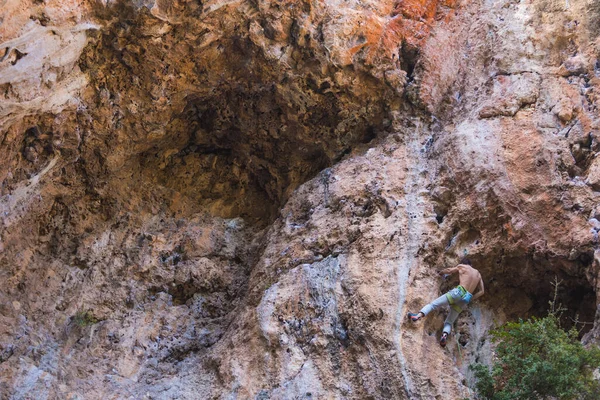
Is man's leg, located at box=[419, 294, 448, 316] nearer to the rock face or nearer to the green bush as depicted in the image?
the rock face

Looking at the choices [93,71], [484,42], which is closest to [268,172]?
[93,71]

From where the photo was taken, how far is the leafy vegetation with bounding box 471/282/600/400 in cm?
641

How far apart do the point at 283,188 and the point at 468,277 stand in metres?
3.50

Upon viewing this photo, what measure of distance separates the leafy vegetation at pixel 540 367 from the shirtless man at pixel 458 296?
53 cm

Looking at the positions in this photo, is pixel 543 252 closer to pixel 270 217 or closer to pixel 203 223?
pixel 270 217

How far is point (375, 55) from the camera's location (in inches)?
360

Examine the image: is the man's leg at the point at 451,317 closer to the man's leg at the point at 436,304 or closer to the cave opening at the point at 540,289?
the man's leg at the point at 436,304

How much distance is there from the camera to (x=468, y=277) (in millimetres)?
A: 7504

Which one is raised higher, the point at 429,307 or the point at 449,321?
the point at 429,307

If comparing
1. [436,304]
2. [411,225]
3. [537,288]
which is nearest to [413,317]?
[436,304]

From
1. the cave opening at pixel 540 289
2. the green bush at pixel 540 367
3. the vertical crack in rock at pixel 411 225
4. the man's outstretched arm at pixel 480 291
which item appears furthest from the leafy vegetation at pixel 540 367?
the vertical crack in rock at pixel 411 225

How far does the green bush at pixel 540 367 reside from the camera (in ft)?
21.0

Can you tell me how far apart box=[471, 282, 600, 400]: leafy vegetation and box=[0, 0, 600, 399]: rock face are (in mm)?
351

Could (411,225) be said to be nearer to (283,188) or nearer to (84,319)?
(283,188)
